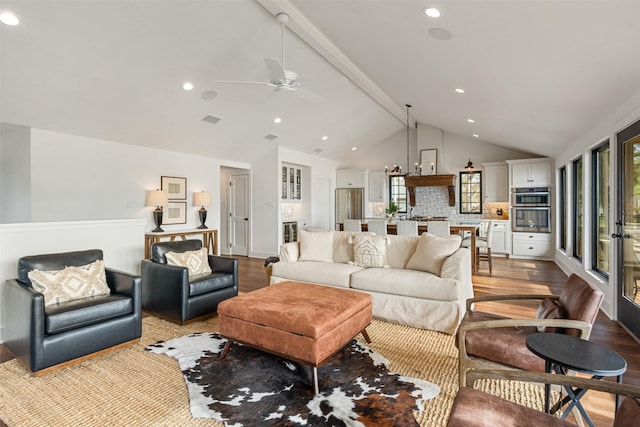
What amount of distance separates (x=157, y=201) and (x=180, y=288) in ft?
9.65

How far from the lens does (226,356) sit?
280 cm

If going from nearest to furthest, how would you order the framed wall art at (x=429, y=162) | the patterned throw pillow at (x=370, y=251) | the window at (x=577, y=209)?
the patterned throw pillow at (x=370, y=251) < the window at (x=577, y=209) < the framed wall art at (x=429, y=162)

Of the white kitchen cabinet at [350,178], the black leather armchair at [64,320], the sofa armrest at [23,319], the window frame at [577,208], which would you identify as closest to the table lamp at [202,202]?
the black leather armchair at [64,320]

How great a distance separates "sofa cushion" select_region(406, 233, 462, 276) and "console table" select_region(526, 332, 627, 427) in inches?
76.4

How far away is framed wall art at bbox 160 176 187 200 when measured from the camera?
636cm

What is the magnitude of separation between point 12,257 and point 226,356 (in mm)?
2366

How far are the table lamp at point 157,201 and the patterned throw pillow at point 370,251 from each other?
370 centimetres

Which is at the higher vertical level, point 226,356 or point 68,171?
point 68,171

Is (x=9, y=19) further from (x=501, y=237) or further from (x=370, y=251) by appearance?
(x=501, y=237)

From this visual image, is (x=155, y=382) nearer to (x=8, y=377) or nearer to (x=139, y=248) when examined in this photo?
(x=8, y=377)

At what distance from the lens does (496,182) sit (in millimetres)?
8258

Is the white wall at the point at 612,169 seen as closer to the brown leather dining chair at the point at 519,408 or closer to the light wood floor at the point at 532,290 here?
the light wood floor at the point at 532,290

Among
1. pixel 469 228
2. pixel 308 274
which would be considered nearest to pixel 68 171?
pixel 308 274

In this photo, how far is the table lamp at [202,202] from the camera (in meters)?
6.77
